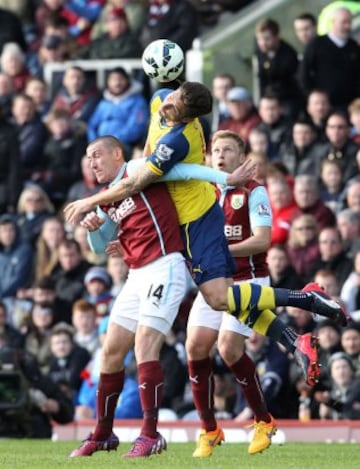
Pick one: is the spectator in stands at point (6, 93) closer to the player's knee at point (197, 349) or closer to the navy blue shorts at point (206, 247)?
the player's knee at point (197, 349)

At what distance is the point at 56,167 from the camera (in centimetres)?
2170

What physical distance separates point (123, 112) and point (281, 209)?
132 inches

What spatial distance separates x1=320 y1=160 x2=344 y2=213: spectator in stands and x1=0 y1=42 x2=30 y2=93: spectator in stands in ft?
19.7

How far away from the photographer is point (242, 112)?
65.6ft

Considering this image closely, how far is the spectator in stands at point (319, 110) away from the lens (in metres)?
19.4

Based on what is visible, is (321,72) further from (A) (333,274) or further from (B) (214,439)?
(B) (214,439)

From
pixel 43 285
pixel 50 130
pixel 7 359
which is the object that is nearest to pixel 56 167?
pixel 50 130

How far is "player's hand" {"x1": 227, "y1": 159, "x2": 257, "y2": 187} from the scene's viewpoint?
1204 centimetres

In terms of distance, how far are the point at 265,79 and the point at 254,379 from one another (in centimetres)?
825

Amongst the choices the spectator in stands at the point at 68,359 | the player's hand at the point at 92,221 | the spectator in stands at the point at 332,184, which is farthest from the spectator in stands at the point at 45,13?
the player's hand at the point at 92,221

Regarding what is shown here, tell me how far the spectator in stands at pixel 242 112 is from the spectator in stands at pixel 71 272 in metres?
2.24

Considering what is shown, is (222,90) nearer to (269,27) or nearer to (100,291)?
(269,27)

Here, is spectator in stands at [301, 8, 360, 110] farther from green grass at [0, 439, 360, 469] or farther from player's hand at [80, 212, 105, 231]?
player's hand at [80, 212, 105, 231]

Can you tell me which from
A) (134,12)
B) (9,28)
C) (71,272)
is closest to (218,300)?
(71,272)
